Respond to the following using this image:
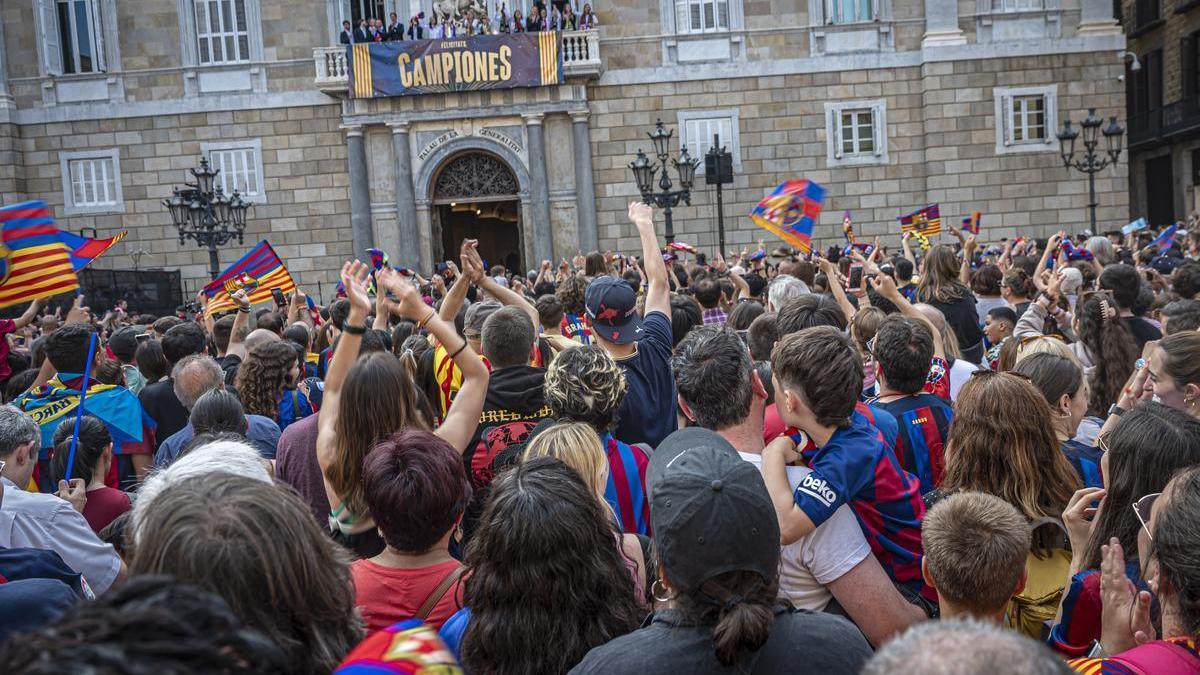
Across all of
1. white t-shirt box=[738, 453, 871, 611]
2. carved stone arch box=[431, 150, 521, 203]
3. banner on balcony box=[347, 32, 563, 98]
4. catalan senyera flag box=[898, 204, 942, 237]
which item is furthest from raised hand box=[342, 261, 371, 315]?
carved stone arch box=[431, 150, 521, 203]

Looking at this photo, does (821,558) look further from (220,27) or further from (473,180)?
(220,27)

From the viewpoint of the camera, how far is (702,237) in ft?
72.9

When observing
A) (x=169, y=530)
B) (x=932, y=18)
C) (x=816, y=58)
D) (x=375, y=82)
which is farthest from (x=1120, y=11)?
(x=169, y=530)

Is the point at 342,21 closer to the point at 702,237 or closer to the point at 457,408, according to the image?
the point at 702,237

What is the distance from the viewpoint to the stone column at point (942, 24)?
70.0ft

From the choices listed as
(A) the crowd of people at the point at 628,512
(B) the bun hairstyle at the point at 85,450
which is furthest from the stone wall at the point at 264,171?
(B) the bun hairstyle at the point at 85,450

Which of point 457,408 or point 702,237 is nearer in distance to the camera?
point 457,408

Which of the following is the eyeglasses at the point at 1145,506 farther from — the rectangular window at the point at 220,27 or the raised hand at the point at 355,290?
the rectangular window at the point at 220,27

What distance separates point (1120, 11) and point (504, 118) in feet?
72.0

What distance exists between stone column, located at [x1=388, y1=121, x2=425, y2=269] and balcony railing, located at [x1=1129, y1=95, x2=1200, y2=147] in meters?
Answer: 20.8

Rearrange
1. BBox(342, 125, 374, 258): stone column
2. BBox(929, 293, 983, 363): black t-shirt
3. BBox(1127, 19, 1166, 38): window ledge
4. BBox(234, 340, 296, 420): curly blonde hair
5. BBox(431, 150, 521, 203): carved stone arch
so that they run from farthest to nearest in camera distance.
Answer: BBox(1127, 19, 1166, 38): window ledge, BBox(431, 150, 521, 203): carved stone arch, BBox(342, 125, 374, 258): stone column, BBox(929, 293, 983, 363): black t-shirt, BBox(234, 340, 296, 420): curly blonde hair

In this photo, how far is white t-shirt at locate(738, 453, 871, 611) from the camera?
111 inches

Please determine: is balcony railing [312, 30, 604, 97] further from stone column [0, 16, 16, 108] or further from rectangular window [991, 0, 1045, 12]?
rectangular window [991, 0, 1045, 12]

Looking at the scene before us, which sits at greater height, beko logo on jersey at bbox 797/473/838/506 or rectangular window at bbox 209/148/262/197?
rectangular window at bbox 209/148/262/197
